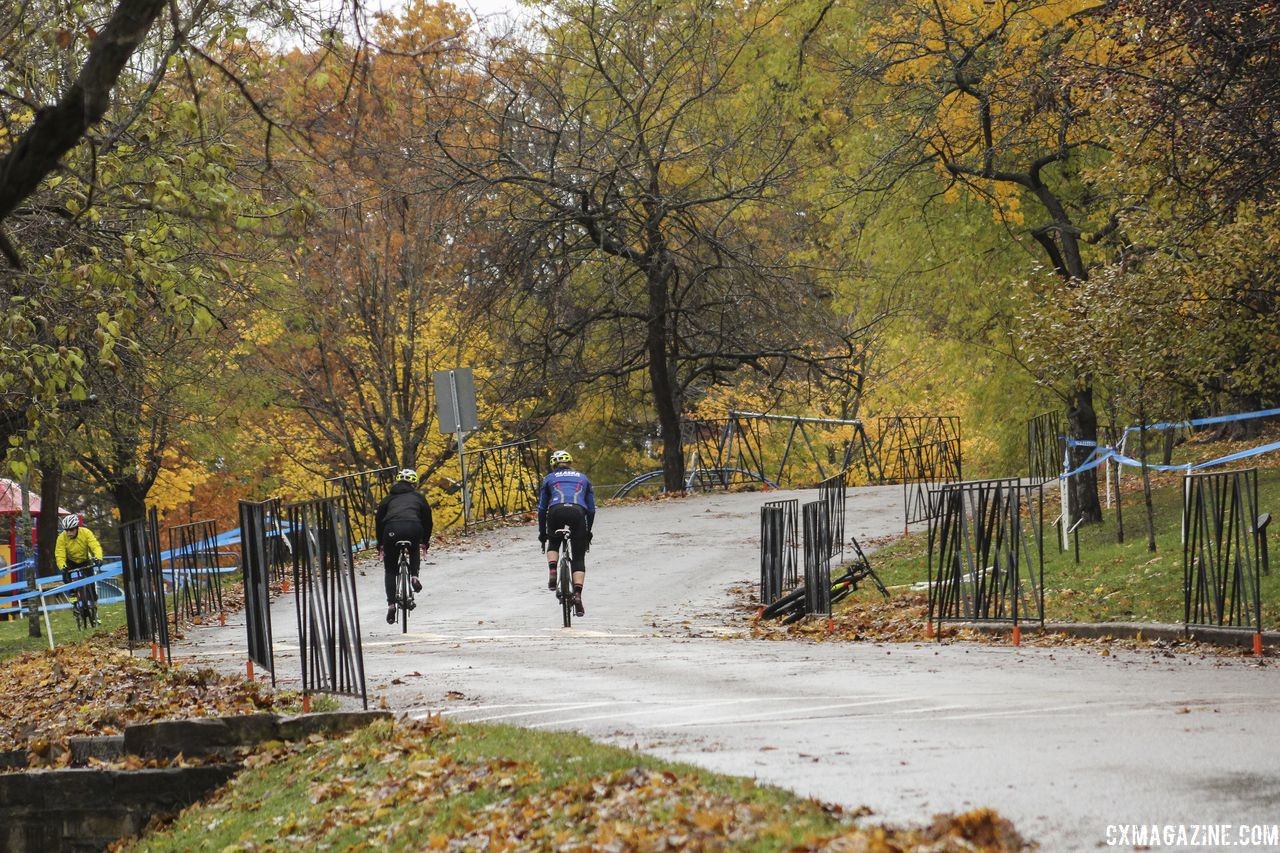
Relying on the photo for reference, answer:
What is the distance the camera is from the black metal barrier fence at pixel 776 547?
19984 millimetres

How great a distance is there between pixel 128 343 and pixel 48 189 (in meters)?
1.78

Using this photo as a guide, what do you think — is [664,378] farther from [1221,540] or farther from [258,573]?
[258,573]

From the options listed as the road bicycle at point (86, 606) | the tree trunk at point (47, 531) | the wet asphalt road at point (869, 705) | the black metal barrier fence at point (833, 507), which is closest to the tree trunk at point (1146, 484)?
the black metal barrier fence at point (833, 507)

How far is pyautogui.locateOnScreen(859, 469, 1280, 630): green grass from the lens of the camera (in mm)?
16641

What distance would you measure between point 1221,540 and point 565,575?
6945 mm

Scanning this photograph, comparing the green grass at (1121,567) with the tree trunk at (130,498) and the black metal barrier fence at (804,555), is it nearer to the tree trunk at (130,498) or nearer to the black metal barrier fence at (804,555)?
the black metal barrier fence at (804,555)

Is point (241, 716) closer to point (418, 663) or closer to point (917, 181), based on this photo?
point (418, 663)

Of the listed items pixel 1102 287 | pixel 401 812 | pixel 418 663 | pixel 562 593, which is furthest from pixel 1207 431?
pixel 401 812

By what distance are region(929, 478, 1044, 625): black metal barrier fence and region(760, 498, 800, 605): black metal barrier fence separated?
3293 mm

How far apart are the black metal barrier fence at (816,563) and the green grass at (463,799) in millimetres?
8895

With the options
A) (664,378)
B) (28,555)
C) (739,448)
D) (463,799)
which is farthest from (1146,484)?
(28,555)

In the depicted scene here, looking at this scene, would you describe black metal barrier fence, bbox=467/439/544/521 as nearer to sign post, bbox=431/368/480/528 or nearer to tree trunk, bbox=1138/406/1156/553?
sign post, bbox=431/368/480/528

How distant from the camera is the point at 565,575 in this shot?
59.6 ft

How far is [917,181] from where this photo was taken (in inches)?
1097
